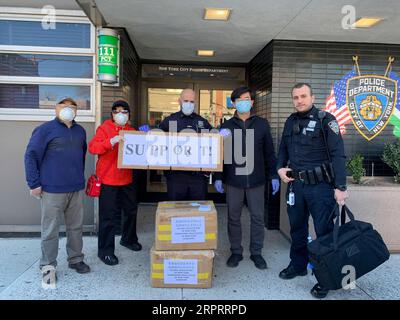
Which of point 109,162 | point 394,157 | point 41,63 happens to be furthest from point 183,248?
point 41,63

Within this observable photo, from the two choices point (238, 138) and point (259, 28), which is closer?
point (238, 138)

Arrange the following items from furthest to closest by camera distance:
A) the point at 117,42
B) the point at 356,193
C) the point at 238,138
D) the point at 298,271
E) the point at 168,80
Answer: the point at 168,80
the point at 117,42
the point at 356,193
the point at 238,138
the point at 298,271

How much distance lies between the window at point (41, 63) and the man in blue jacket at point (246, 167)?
6.46 feet

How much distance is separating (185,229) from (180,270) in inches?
14.3

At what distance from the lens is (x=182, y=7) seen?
361 cm

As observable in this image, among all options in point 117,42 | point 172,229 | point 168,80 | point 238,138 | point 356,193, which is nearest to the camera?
point 172,229

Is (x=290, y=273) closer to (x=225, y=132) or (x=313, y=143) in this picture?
(x=313, y=143)

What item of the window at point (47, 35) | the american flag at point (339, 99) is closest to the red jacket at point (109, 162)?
the window at point (47, 35)

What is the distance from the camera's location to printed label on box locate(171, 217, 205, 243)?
292 centimetres
